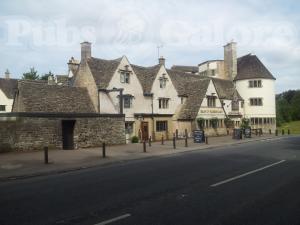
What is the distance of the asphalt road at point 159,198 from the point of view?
7516 mm

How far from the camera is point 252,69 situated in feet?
197

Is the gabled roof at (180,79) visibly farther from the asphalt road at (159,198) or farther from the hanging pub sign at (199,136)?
the asphalt road at (159,198)

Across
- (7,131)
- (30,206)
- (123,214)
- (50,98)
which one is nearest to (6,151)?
(7,131)

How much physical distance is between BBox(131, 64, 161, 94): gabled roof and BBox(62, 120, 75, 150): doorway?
1438 cm

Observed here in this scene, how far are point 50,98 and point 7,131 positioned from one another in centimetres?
846

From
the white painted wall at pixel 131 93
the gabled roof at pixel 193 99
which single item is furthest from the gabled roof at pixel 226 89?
the white painted wall at pixel 131 93

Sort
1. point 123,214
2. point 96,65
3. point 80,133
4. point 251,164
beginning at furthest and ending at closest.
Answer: point 96,65, point 80,133, point 251,164, point 123,214

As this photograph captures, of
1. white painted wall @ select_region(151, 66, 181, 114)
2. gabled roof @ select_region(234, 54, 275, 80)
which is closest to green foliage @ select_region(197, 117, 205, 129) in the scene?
white painted wall @ select_region(151, 66, 181, 114)

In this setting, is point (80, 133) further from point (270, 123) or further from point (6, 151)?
point (270, 123)

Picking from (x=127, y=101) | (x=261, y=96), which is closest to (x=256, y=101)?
(x=261, y=96)

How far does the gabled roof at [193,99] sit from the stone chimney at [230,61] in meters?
14.0

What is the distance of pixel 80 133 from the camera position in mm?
29906

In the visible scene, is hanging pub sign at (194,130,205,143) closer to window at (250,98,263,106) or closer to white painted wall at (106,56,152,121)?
white painted wall at (106,56,152,121)

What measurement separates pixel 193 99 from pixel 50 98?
20.8m
